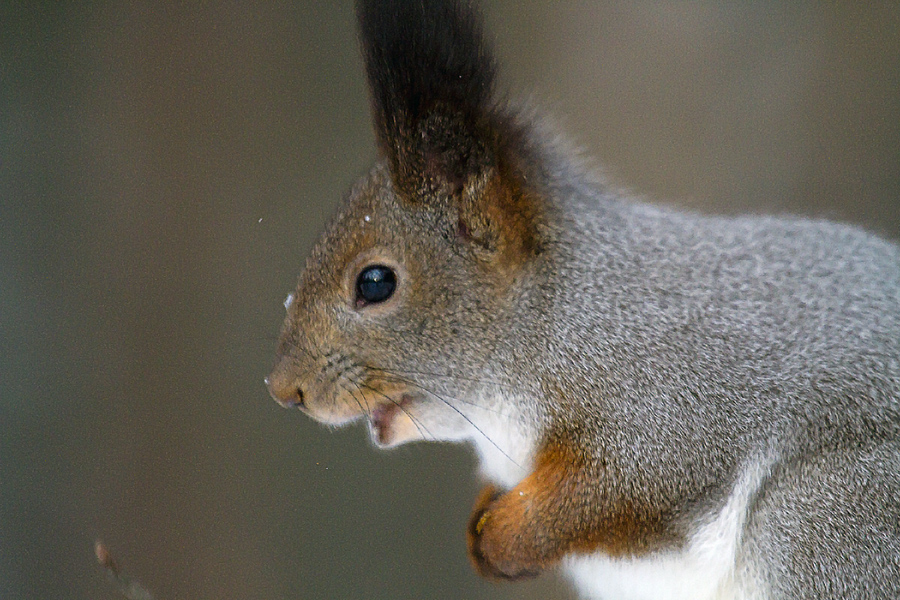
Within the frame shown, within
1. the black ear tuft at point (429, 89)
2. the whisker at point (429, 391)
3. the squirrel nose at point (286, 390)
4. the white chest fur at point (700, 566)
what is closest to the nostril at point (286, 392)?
the squirrel nose at point (286, 390)

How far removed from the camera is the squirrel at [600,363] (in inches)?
33.7

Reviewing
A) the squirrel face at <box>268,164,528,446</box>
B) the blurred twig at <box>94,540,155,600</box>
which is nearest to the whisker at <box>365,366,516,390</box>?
the squirrel face at <box>268,164,528,446</box>

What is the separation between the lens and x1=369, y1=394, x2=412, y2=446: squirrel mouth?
942 millimetres

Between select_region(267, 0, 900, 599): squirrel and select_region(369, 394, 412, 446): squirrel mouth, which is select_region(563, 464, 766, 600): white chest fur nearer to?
select_region(267, 0, 900, 599): squirrel

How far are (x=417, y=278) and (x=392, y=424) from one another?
0.19m

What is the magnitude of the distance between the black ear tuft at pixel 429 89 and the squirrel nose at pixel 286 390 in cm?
26

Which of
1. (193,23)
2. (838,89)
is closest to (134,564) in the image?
(193,23)

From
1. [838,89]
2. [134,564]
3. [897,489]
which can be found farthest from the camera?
[134,564]

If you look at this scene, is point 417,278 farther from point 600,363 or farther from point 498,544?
point 498,544

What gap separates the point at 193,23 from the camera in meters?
1.07

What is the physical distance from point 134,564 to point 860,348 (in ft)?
3.44

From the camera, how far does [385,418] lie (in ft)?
3.15

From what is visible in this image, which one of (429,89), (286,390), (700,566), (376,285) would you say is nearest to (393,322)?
(376,285)

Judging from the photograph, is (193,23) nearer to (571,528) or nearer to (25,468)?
(25,468)
